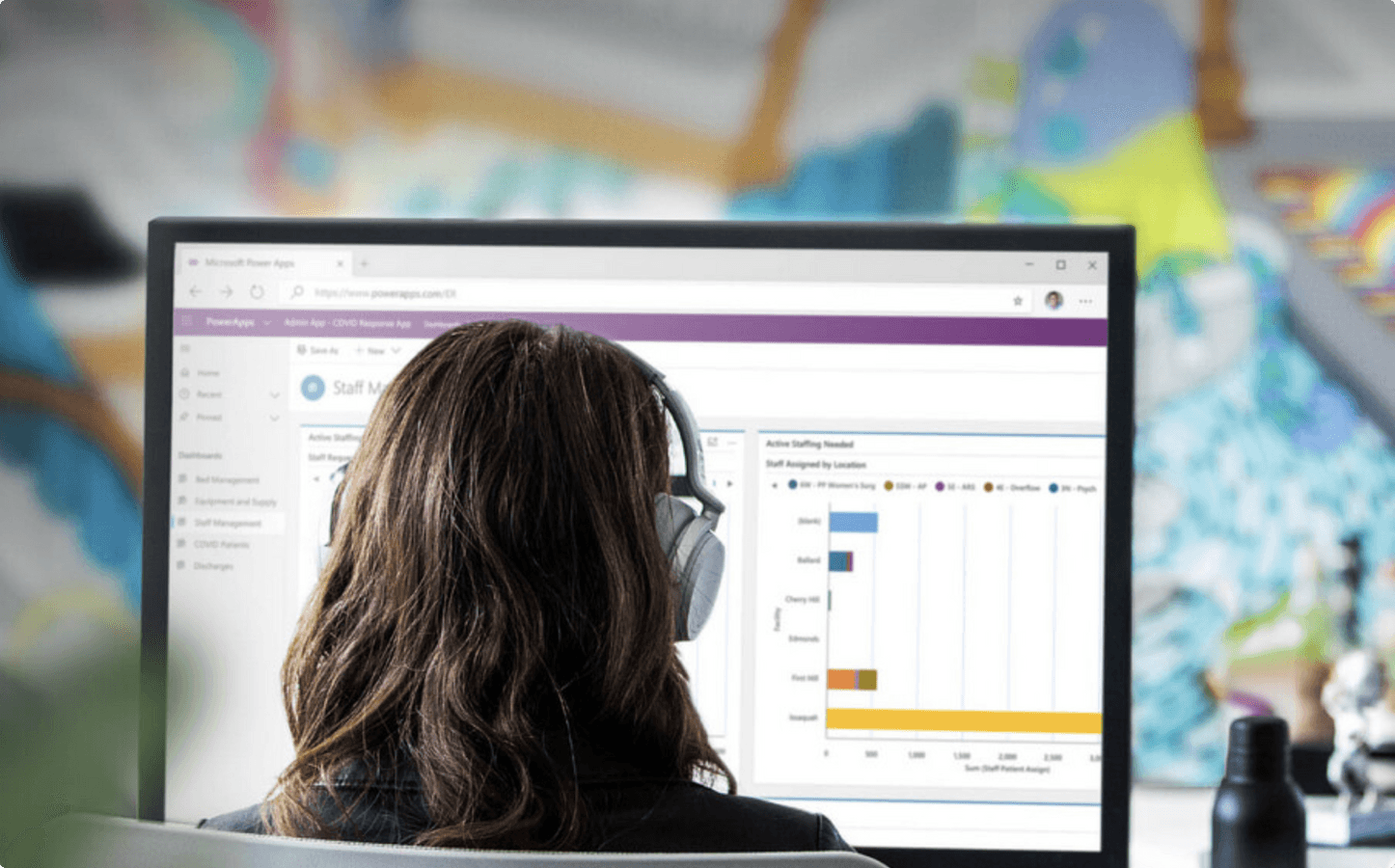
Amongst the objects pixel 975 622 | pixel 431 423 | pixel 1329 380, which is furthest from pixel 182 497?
pixel 1329 380

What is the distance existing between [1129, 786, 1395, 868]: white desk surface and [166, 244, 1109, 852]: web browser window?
24cm

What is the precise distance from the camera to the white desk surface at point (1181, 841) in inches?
39.9

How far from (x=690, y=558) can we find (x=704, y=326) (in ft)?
0.71

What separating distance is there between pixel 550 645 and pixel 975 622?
1.23 feet

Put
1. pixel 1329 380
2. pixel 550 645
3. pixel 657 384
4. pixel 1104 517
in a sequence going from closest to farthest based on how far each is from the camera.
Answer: pixel 550 645
pixel 657 384
pixel 1104 517
pixel 1329 380

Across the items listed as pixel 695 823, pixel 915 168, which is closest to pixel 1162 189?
pixel 915 168

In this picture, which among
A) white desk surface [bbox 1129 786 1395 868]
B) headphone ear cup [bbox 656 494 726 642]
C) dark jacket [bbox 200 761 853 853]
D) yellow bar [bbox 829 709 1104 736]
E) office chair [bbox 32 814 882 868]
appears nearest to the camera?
office chair [bbox 32 814 882 868]

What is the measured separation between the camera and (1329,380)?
4.78 ft

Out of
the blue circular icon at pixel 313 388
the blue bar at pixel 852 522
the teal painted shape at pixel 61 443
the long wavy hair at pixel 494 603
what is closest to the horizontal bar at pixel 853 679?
the blue bar at pixel 852 522

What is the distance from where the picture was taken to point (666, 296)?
860 millimetres

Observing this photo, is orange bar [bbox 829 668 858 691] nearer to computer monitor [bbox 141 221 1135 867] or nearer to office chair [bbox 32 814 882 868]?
computer monitor [bbox 141 221 1135 867]

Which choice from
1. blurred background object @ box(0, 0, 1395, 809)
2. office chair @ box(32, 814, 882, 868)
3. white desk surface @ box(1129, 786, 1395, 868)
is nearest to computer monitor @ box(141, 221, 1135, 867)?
white desk surface @ box(1129, 786, 1395, 868)

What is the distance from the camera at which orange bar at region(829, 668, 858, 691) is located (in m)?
0.84

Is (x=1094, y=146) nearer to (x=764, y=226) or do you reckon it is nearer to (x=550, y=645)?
(x=764, y=226)
